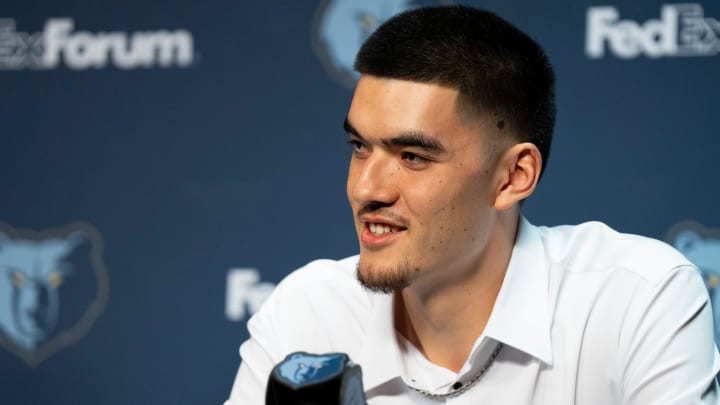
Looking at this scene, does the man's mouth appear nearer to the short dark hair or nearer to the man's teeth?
the man's teeth

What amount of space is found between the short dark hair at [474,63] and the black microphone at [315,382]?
1.78 feet

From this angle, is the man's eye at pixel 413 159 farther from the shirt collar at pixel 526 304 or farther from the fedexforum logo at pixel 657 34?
the fedexforum logo at pixel 657 34

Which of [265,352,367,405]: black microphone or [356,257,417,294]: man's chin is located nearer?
[265,352,367,405]: black microphone

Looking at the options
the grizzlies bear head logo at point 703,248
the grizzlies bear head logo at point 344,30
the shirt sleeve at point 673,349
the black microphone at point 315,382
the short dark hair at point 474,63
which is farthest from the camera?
the grizzlies bear head logo at point 344,30

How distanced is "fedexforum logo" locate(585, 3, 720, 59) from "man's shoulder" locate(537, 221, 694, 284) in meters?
0.66

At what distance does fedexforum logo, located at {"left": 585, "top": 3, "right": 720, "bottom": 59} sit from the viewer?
2055 millimetres

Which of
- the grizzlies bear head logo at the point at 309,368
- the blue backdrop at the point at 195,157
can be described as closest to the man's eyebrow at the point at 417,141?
the grizzlies bear head logo at the point at 309,368

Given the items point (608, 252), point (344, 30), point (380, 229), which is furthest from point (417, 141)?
point (344, 30)

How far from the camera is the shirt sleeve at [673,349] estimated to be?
1276mm

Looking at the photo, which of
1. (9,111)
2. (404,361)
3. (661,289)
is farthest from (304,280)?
(9,111)

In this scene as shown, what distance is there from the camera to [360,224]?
4.52ft

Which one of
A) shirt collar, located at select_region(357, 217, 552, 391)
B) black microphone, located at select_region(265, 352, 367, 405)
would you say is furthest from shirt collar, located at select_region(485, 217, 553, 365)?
black microphone, located at select_region(265, 352, 367, 405)

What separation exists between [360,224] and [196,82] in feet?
3.45

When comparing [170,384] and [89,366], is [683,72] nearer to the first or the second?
[170,384]
